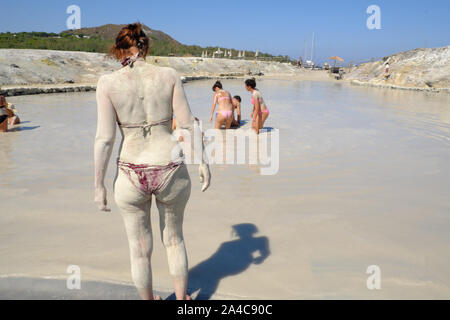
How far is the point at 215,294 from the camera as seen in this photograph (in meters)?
2.54

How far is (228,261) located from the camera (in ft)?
9.71

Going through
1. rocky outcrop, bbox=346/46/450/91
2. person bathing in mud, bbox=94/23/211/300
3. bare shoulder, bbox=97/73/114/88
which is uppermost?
rocky outcrop, bbox=346/46/450/91

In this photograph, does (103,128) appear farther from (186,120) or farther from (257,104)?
(257,104)

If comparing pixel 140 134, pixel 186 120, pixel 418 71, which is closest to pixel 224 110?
pixel 186 120

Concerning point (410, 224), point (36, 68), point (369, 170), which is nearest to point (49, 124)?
point (369, 170)

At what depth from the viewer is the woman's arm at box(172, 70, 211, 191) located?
6.72 ft

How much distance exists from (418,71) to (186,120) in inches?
1104

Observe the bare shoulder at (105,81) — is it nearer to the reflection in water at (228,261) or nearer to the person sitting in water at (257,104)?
the reflection in water at (228,261)

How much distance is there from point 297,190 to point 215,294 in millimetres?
2405

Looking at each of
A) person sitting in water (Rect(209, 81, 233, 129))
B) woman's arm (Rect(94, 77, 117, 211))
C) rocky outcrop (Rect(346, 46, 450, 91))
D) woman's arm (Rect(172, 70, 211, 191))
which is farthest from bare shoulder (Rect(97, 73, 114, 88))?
rocky outcrop (Rect(346, 46, 450, 91))

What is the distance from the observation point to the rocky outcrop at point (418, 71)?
2359 cm

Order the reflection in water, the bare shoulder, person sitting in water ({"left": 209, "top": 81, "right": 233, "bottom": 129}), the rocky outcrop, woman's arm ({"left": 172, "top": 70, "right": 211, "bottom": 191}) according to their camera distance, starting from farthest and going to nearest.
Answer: the rocky outcrop
person sitting in water ({"left": 209, "top": 81, "right": 233, "bottom": 129})
the reflection in water
woman's arm ({"left": 172, "top": 70, "right": 211, "bottom": 191})
the bare shoulder

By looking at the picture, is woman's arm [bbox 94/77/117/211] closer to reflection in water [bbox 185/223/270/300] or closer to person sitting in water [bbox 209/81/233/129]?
reflection in water [bbox 185/223/270/300]

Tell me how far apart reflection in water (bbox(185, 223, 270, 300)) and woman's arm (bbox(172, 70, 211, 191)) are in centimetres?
95
